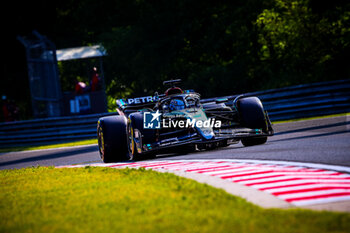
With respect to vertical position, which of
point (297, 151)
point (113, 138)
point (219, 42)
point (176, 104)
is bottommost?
point (297, 151)

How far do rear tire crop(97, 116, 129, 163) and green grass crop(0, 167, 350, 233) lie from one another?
2808mm

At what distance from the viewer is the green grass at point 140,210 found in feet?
15.0

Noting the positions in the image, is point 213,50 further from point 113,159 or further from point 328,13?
point 113,159

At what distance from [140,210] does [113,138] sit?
19.4ft

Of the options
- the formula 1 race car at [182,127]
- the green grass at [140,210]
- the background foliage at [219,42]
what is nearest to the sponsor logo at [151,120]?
the formula 1 race car at [182,127]

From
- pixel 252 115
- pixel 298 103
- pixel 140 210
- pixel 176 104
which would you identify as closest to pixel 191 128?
pixel 176 104

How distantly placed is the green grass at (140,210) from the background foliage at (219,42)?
1548 cm

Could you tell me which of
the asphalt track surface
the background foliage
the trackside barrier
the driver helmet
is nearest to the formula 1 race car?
the driver helmet

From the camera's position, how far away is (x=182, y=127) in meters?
10.6

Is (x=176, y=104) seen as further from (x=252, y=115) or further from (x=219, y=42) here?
(x=219, y=42)

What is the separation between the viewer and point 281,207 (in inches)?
206

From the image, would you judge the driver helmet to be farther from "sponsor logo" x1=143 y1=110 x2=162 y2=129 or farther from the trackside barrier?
the trackside barrier

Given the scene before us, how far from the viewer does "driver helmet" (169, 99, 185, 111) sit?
11.4 meters

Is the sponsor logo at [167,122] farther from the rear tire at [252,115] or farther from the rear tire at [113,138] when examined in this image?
the rear tire at [113,138]
